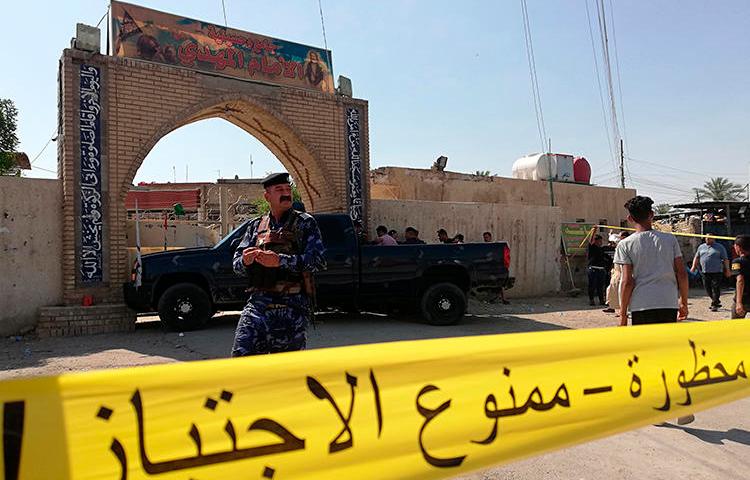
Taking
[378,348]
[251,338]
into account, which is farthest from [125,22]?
[378,348]

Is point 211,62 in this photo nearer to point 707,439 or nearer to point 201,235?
point 201,235

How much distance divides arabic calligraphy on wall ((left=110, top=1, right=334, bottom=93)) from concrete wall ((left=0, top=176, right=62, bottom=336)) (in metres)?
2.72

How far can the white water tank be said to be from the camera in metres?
17.3

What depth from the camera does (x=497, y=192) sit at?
1519 cm

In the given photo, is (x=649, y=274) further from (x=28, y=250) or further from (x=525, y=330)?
(x=28, y=250)

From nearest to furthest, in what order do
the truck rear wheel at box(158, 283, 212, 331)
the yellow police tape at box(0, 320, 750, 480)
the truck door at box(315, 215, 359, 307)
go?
the yellow police tape at box(0, 320, 750, 480)
the truck rear wheel at box(158, 283, 212, 331)
the truck door at box(315, 215, 359, 307)

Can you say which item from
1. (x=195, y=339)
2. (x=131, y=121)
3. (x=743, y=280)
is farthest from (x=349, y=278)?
(x=743, y=280)

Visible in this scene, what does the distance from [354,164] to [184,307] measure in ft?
16.7

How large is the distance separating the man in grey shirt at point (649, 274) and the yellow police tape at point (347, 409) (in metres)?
1.27

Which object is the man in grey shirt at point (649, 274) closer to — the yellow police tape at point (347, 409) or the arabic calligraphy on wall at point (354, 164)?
the yellow police tape at point (347, 409)

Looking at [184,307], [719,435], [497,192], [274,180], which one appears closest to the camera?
[274,180]

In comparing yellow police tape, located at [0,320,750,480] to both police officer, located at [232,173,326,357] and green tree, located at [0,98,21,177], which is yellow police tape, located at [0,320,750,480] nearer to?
police officer, located at [232,173,326,357]

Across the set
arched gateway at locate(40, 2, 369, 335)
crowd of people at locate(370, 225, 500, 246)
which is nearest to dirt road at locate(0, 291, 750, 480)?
arched gateway at locate(40, 2, 369, 335)

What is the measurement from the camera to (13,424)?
146cm
